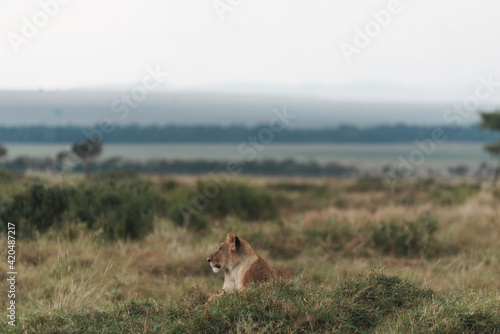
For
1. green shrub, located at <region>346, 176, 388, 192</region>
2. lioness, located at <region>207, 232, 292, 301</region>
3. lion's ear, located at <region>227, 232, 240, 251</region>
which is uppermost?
lion's ear, located at <region>227, 232, 240, 251</region>

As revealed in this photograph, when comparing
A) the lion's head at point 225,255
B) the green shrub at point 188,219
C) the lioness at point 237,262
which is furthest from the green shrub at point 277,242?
the lion's head at point 225,255

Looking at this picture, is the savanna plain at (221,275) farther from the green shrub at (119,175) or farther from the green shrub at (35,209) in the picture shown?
the green shrub at (119,175)

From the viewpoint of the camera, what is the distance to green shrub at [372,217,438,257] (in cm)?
1023

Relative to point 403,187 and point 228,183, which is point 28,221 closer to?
point 228,183

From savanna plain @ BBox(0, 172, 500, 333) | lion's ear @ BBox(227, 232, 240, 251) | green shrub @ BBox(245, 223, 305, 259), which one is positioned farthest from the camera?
green shrub @ BBox(245, 223, 305, 259)

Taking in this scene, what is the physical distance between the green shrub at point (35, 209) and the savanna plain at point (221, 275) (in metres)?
0.03

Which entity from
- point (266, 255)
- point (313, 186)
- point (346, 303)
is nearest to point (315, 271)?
point (266, 255)

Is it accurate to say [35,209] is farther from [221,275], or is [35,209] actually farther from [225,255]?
[225,255]

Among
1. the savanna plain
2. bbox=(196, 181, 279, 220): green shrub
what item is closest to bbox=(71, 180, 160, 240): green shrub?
the savanna plain

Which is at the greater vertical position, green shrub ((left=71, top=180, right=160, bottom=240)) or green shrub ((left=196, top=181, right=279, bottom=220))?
green shrub ((left=71, top=180, right=160, bottom=240))

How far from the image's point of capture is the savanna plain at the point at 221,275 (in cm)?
440

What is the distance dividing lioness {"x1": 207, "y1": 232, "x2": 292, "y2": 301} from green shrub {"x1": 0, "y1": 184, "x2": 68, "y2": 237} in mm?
5896

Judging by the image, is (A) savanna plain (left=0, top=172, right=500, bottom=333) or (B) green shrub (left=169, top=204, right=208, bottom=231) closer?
(A) savanna plain (left=0, top=172, right=500, bottom=333)

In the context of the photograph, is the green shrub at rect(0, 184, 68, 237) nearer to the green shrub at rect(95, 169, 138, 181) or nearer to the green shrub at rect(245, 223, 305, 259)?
the green shrub at rect(95, 169, 138, 181)
